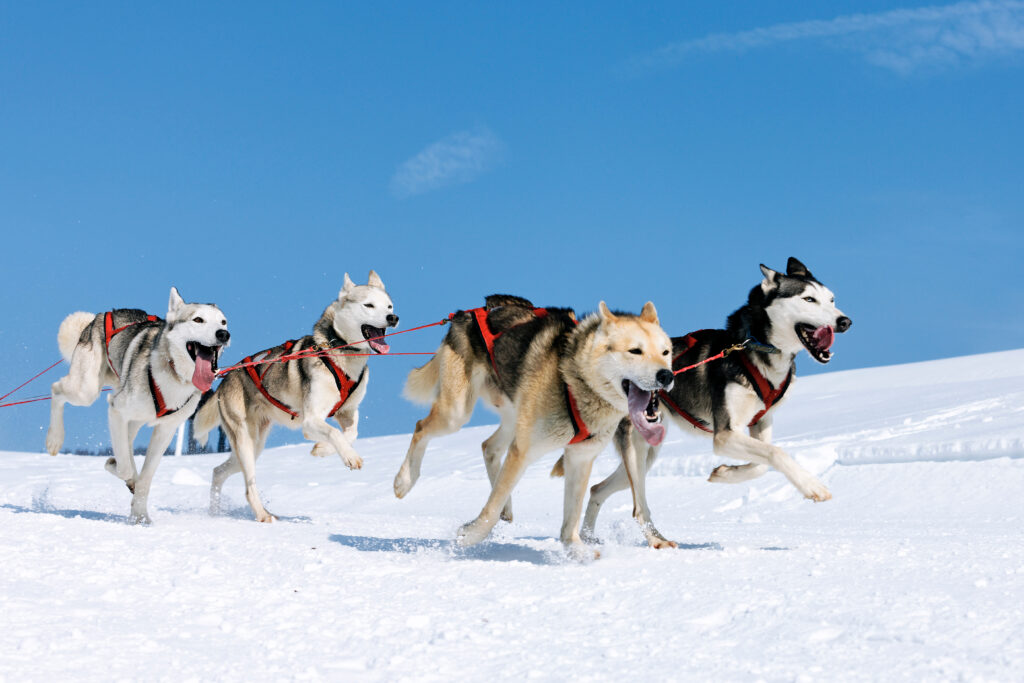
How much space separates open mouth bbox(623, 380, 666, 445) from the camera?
4.41 meters

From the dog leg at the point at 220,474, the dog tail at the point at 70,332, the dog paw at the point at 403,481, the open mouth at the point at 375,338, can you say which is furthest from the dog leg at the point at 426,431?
the dog tail at the point at 70,332

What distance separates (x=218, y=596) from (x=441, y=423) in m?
2.22

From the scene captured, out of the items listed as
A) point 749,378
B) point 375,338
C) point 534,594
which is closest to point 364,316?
point 375,338

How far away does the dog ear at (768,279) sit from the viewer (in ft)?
18.7

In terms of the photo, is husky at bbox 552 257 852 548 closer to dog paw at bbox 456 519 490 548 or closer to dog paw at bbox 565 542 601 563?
dog paw at bbox 565 542 601 563

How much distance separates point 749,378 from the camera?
18.3 ft

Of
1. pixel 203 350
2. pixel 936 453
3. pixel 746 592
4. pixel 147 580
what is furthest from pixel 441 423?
pixel 936 453

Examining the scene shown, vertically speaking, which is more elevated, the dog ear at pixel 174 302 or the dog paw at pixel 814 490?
the dog ear at pixel 174 302

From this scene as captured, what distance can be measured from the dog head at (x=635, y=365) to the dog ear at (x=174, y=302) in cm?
295

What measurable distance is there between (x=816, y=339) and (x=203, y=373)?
12.4 feet

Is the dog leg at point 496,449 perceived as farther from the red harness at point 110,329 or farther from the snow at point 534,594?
the red harness at point 110,329

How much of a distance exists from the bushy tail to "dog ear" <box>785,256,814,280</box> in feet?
7.81

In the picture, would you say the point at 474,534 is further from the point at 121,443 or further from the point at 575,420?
the point at 121,443

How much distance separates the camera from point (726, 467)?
566 cm
